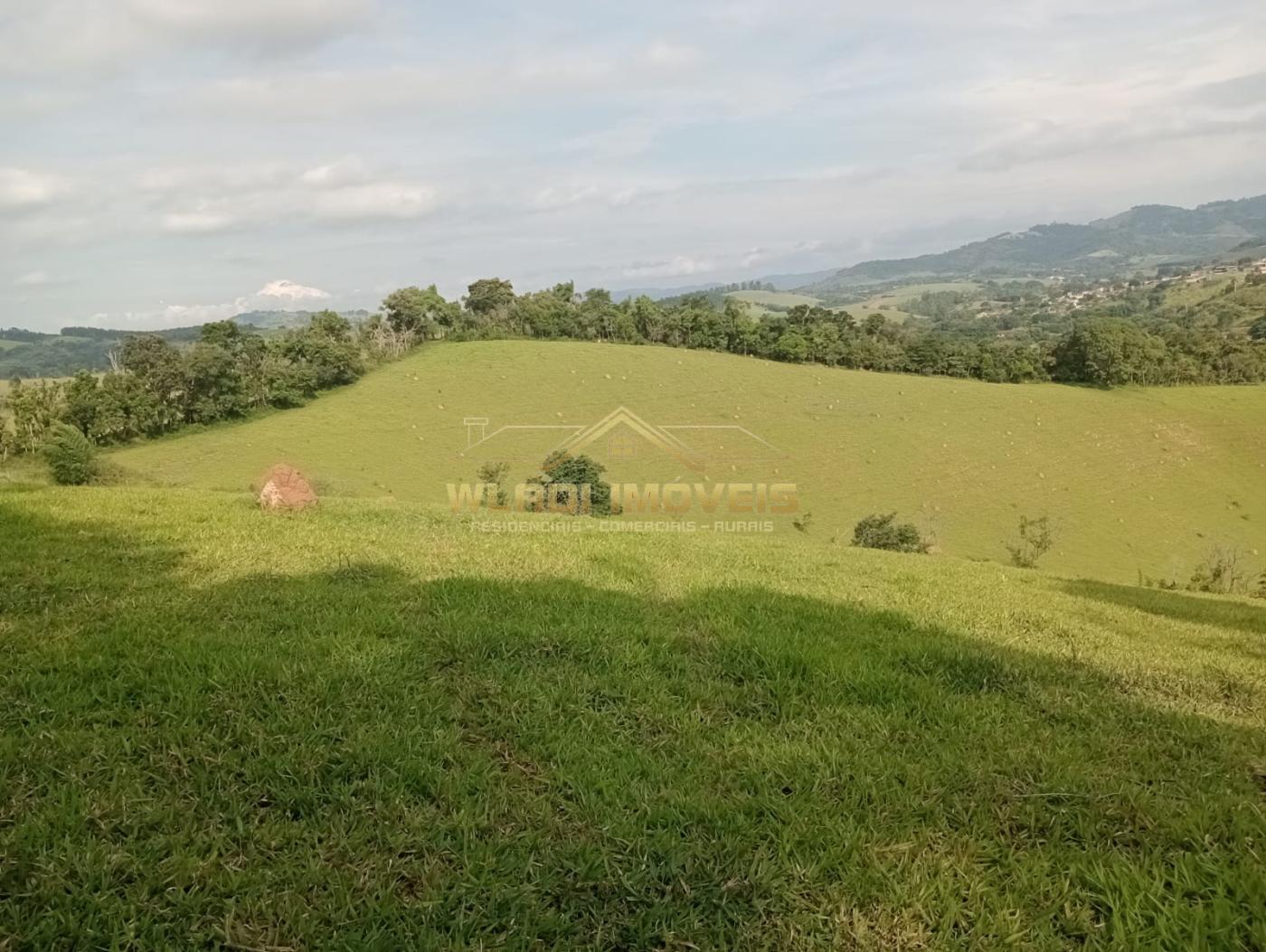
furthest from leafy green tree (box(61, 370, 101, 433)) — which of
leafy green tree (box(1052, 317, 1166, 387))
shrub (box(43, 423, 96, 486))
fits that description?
leafy green tree (box(1052, 317, 1166, 387))

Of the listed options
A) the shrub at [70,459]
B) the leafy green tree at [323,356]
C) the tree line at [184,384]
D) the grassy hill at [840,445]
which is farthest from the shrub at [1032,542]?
the leafy green tree at [323,356]

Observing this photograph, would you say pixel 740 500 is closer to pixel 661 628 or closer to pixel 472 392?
pixel 472 392

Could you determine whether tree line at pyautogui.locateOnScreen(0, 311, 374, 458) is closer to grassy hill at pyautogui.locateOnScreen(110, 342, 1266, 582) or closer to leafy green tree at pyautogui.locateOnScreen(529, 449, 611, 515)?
grassy hill at pyautogui.locateOnScreen(110, 342, 1266, 582)

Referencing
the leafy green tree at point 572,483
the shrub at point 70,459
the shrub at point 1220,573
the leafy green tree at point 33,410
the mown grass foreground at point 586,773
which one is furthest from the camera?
the leafy green tree at point 33,410

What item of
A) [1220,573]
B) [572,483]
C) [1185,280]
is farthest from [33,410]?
[1185,280]

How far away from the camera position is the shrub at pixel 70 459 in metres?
27.3

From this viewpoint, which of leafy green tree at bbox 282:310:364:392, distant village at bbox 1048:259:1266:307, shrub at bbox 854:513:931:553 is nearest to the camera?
shrub at bbox 854:513:931:553

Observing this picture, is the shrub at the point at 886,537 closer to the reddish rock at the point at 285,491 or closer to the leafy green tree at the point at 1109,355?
the reddish rock at the point at 285,491

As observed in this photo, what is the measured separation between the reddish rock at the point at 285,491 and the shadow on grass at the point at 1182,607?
10879mm

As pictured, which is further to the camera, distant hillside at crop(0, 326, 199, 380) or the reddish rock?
distant hillside at crop(0, 326, 199, 380)

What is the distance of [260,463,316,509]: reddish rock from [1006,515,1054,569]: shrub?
30513 mm

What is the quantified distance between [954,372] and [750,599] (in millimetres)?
69137

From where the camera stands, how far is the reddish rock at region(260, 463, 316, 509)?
9172 millimetres

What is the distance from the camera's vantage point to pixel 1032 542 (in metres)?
34.8
